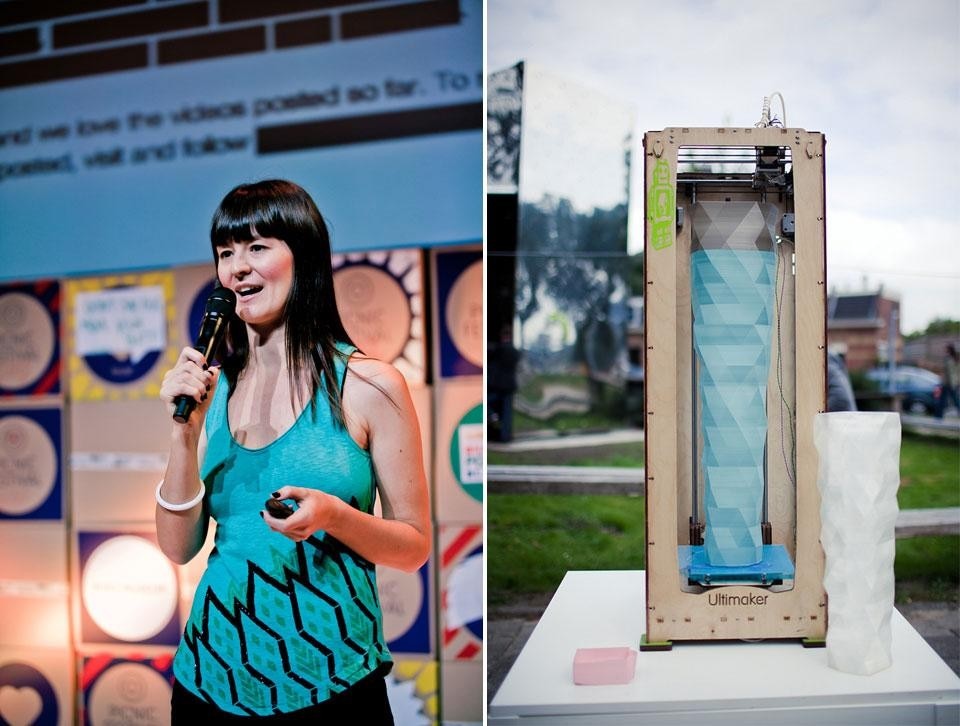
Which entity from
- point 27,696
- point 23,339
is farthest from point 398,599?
point 23,339

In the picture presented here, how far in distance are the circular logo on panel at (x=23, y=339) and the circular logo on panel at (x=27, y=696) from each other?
66 cm

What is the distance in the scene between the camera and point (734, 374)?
1.59 metres

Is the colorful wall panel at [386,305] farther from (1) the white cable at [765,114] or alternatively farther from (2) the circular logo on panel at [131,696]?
(2) the circular logo on panel at [131,696]

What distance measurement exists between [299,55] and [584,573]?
1.30 metres

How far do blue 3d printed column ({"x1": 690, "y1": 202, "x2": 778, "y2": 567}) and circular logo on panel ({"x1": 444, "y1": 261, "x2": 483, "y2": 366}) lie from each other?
0.45 m

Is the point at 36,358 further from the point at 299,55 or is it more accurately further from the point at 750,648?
the point at 750,648

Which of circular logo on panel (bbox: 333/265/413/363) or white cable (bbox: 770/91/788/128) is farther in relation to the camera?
circular logo on panel (bbox: 333/265/413/363)

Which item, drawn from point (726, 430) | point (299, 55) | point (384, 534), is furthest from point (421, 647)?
point (299, 55)

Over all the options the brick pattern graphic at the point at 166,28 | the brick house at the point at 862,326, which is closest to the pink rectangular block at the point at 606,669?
the brick house at the point at 862,326

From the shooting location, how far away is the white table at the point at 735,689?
4.71 ft

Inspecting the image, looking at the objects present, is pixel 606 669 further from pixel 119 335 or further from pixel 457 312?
pixel 119 335

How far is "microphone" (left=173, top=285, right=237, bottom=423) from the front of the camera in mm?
1766

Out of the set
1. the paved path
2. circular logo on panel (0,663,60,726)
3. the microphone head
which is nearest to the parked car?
the paved path

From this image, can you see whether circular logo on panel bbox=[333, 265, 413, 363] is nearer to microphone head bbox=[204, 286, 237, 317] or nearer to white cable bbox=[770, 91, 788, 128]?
microphone head bbox=[204, 286, 237, 317]
